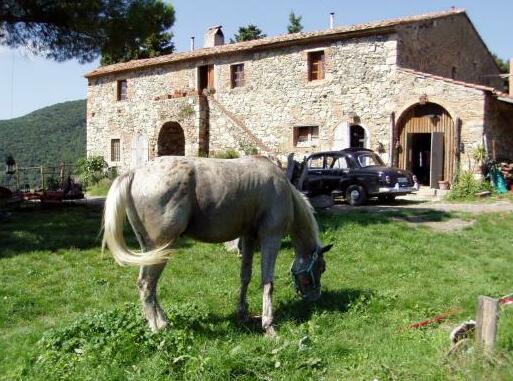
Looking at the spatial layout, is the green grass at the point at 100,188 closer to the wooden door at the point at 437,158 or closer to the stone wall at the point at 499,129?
the wooden door at the point at 437,158

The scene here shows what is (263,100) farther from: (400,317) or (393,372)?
(393,372)

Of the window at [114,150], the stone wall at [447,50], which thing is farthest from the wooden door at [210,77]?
the stone wall at [447,50]

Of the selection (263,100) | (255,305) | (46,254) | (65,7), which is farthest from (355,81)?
(255,305)

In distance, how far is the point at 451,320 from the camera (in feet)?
18.4

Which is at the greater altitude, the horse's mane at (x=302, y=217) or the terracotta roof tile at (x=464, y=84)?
the terracotta roof tile at (x=464, y=84)

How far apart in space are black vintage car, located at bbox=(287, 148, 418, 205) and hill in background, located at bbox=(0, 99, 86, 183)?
3119 cm

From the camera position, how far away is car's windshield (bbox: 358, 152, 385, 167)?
17.3 meters

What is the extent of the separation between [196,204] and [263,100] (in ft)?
62.4

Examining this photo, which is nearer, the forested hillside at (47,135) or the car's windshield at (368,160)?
the car's windshield at (368,160)

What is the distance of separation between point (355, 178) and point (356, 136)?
481 cm

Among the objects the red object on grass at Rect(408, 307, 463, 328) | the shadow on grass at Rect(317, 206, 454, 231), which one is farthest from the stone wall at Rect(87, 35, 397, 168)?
the red object on grass at Rect(408, 307, 463, 328)

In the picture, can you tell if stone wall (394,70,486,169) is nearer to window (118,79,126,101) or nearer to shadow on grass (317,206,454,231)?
shadow on grass (317,206,454,231)

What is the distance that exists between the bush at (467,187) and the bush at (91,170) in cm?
1727

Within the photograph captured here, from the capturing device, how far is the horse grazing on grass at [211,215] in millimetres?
4922
